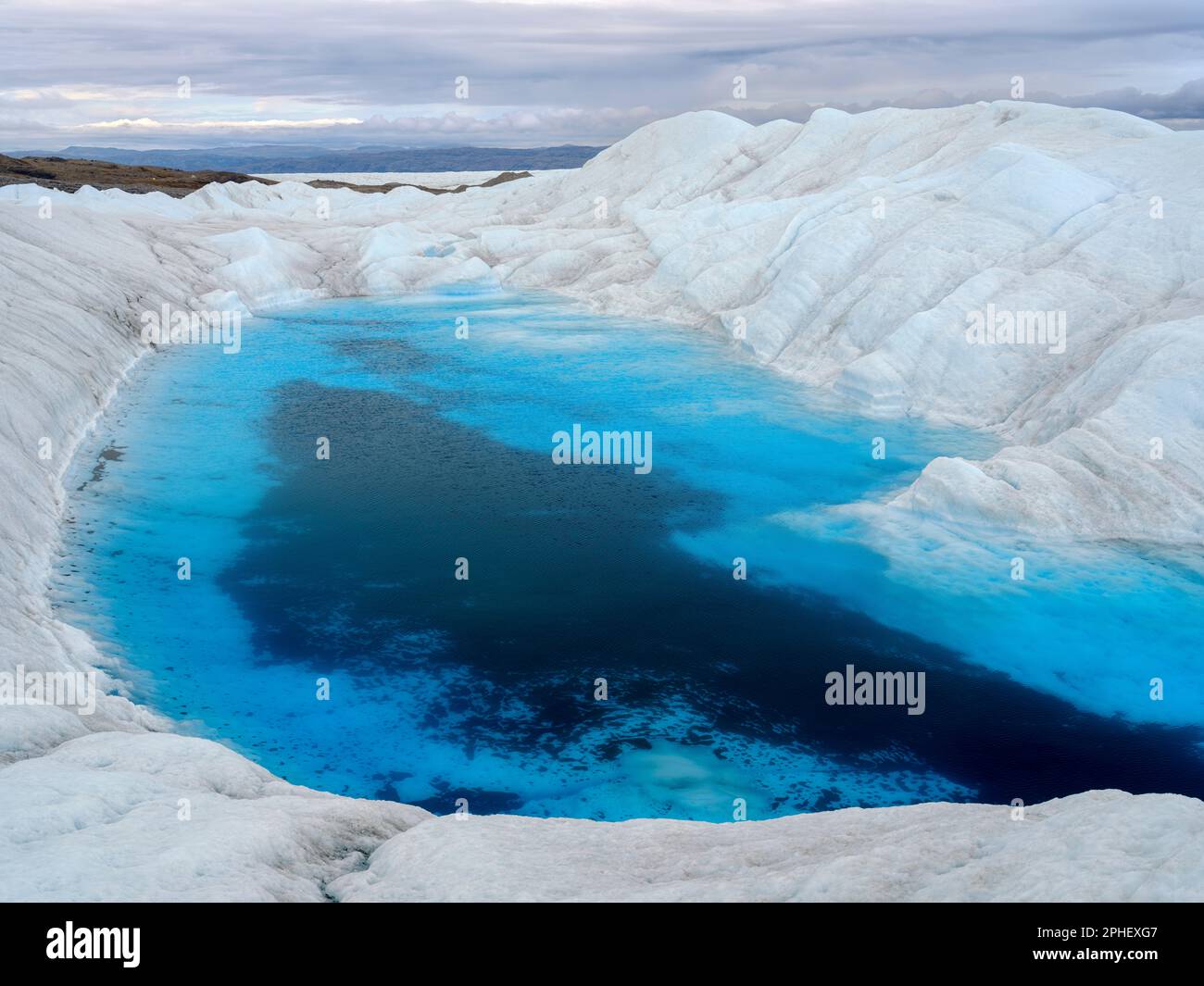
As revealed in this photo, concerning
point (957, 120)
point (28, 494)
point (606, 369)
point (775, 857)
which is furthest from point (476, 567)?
point (957, 120)

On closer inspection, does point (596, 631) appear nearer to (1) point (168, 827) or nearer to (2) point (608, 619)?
(2) point (608, 619)

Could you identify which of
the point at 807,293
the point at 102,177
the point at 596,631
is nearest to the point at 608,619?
the point at 596,631

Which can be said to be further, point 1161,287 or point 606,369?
point 606,369

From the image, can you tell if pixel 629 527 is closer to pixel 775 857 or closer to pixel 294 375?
pixel 775 857

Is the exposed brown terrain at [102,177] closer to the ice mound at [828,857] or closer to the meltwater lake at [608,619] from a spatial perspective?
the meltwater lake at [608,619]

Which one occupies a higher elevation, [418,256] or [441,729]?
[418,256]
